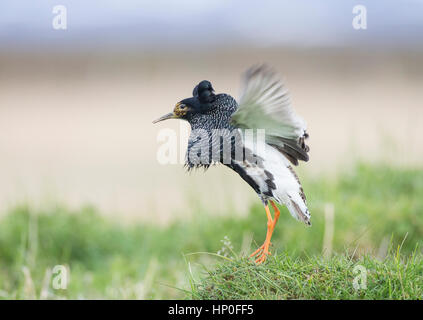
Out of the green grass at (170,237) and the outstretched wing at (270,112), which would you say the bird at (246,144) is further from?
the green grass at (170,237)

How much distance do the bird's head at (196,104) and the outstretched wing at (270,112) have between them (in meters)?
0.12

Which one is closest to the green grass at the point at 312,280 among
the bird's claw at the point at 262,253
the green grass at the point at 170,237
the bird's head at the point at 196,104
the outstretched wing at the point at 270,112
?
the bird's claw at the point at 262,253

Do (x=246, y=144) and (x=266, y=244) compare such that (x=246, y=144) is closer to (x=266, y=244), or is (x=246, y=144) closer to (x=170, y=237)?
(x=266, y=244)

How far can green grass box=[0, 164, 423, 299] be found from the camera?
3.62 meters

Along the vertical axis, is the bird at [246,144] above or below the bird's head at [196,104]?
below

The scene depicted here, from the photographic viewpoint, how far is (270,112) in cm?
147

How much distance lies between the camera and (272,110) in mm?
1462

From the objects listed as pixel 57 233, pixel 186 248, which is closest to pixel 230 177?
pixel 186 248

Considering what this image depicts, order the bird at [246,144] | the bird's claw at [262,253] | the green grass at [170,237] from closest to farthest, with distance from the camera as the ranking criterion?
the bird at [246,144] → the bird's claw at [262,253] → the green grass at [170,237]

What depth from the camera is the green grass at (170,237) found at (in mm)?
3617

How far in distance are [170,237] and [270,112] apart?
3.27 m
